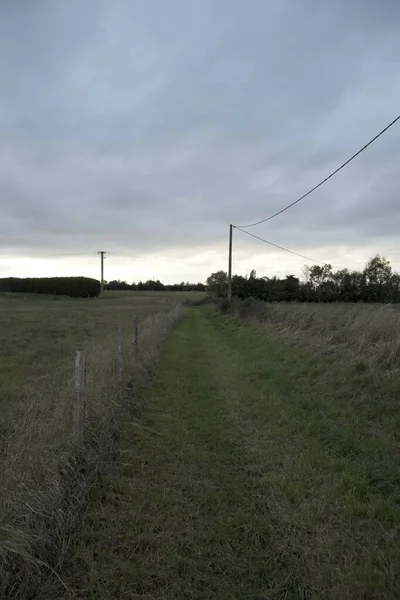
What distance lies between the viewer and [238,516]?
378 cm

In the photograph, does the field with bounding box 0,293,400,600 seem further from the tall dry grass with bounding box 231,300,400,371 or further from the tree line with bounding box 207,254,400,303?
the tree line with bounding box 207,254,400,303

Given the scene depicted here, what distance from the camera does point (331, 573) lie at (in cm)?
297

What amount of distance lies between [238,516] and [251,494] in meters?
0.49

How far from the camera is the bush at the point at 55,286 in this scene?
8738cm

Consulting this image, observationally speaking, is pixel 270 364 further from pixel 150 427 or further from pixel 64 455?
pixel 64 455

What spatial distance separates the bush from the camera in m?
87.4

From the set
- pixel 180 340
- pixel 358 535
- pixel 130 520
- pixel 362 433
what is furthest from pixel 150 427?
pixel 180 340

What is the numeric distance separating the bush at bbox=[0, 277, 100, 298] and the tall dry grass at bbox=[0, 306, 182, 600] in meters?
84.2

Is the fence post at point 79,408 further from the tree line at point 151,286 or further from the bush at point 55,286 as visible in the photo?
the tree line at point 151,286

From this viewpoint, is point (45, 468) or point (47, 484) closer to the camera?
point (47, 484)

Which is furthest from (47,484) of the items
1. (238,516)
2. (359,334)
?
(359,334)

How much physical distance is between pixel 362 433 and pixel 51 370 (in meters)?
8.30

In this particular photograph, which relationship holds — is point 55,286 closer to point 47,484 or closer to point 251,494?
point 47,484

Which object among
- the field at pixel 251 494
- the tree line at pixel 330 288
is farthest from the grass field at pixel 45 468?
the tree line at pixel 330 288
